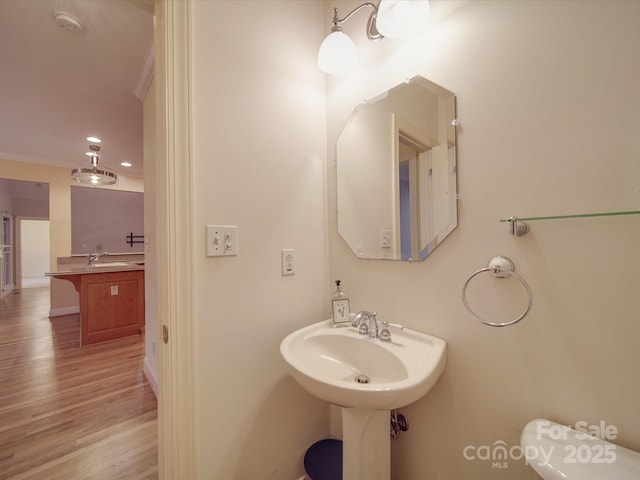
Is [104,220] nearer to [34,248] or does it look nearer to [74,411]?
[34,248]

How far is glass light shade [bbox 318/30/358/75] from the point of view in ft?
3.72

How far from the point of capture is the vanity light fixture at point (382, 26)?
36.6 inches

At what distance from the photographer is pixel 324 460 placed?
115 cm

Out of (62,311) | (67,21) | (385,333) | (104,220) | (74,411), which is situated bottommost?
(74,411)

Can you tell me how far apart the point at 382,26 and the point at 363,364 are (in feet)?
4.29

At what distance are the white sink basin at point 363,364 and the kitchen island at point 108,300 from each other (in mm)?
3201

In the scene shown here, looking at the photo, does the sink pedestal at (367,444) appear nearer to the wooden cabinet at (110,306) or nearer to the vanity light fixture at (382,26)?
the vanity light fixture at (382,26)

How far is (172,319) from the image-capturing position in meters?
0.84

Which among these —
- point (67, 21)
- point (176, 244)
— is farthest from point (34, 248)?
point (176, 244)

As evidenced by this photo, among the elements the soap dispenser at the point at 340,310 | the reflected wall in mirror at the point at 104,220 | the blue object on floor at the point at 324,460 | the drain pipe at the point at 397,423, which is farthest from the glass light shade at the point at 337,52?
the reflected wall in mirror at the point at 104,220

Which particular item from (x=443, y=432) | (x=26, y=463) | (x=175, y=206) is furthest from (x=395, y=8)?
(x=26, y=463)

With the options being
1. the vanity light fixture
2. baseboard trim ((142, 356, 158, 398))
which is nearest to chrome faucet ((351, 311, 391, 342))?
the vanity light fixture

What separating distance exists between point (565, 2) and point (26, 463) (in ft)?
9.91

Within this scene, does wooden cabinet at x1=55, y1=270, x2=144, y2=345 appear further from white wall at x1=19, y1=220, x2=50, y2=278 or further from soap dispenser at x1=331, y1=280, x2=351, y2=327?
white wall at x1=19, y1=220, x2=50, y2=278
